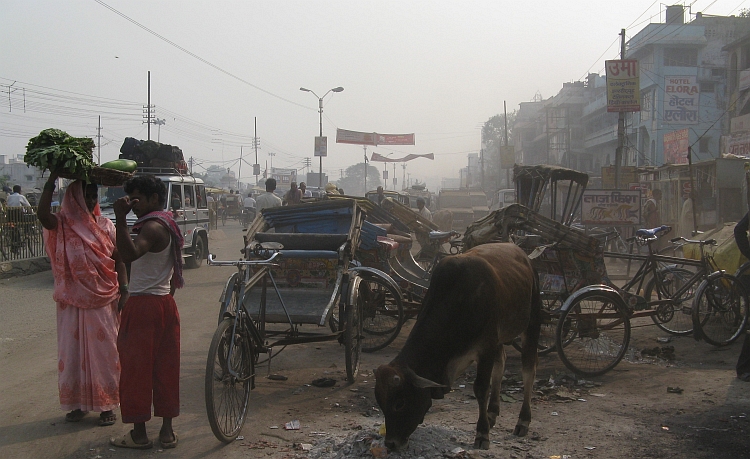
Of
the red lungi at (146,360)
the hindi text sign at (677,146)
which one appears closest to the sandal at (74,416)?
the red lungi at (146,360)

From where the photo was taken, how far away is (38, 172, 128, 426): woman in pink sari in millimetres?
4969

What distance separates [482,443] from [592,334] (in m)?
2.91

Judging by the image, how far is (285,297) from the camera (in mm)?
6832

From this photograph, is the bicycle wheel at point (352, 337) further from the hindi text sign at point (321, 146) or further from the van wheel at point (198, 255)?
the hindi text sign at point (321, 146)

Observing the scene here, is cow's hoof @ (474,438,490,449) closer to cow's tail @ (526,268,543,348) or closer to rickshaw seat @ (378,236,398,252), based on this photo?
cow's tail @ (526,268,543,348)

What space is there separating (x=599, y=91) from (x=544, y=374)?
189 feet

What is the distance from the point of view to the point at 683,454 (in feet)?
14.6

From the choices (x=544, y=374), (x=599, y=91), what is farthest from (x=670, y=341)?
(x=599, y=91)

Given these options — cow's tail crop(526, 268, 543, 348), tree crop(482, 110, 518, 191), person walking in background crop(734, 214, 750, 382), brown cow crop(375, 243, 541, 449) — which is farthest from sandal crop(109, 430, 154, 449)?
tree crop(482, 110, 518, 191)

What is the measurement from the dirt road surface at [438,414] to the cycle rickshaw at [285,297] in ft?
1.34

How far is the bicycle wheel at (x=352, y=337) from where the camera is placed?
610cm

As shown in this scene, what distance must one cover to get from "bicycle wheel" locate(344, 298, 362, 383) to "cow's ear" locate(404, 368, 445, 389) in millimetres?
2081

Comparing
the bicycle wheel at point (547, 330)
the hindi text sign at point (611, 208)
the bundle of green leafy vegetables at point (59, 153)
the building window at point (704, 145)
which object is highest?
the building window at point (704, 145)

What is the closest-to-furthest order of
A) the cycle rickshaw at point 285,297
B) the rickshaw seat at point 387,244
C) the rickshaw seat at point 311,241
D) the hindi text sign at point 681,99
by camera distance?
1. the cycle rickshaw at point 285,297
2. the rickshaw seat at point 311,241
3. the rickshaw seat at point 387,244
4. the hindi text sign at point 681,99
